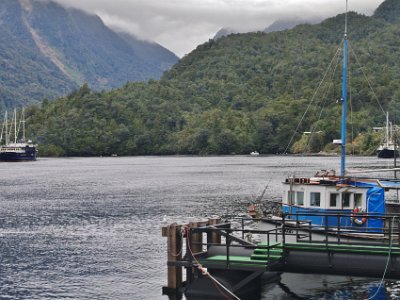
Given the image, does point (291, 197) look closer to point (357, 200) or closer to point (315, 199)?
point (315, 199)

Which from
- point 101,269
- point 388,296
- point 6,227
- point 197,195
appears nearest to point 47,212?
point 6,227

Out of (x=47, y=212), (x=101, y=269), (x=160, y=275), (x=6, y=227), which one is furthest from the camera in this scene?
(x=47, y=212)

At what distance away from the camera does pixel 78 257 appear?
173 feet

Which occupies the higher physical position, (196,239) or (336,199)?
(336,199)

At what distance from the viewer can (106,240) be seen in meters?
61.8

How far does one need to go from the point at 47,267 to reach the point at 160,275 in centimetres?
963

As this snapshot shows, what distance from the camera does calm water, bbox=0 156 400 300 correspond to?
39.0m

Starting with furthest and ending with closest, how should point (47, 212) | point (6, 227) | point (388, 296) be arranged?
point (47, 212)
point (6, 227)
point (388, 296)

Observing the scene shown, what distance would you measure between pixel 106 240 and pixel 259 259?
3310 cm

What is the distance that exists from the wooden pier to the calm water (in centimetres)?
263

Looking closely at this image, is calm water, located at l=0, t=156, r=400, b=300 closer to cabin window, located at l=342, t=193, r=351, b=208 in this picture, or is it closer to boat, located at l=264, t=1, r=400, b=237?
boat, located at l=264, t=1, r=400, b=237

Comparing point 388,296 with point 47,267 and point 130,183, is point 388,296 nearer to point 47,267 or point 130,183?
point 47,267

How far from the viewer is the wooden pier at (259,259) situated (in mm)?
30281

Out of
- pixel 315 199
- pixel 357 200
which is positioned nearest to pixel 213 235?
pixel 315 199
